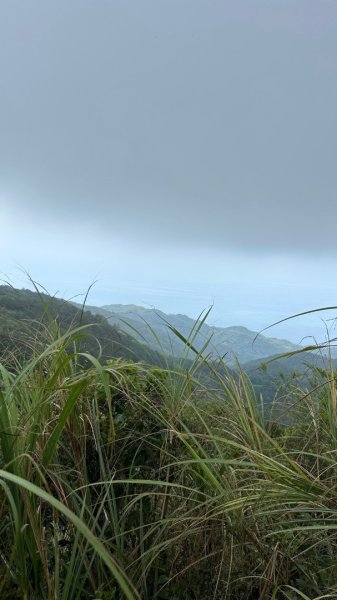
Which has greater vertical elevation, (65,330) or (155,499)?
(65,330)

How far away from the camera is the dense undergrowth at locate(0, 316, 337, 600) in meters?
0.86

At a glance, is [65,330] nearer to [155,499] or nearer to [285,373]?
[155,499]

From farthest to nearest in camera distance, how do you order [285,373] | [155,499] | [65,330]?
[285,373]
[65,330]
[155,499]

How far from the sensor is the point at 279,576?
36.2 inches

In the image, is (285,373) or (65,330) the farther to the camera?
(285,373)

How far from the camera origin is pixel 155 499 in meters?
1.13

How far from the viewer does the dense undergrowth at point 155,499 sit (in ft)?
2.83

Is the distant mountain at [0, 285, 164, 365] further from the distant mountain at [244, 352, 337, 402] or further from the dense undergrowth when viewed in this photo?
the distant mountain at [244, 352, 337, 402]

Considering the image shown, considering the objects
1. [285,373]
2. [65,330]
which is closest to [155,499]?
[65,330]

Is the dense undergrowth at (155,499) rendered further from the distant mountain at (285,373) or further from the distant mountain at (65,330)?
the distant mountain at (285,373)

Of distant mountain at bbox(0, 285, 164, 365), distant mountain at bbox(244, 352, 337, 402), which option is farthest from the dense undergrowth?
distant mountain at bbox(244, 352, 337, 402)

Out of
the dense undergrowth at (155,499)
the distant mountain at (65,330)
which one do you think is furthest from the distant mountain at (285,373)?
the distant mountain at (65,330)

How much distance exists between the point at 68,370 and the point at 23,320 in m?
0.42

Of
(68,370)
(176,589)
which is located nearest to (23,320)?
(68,370)
